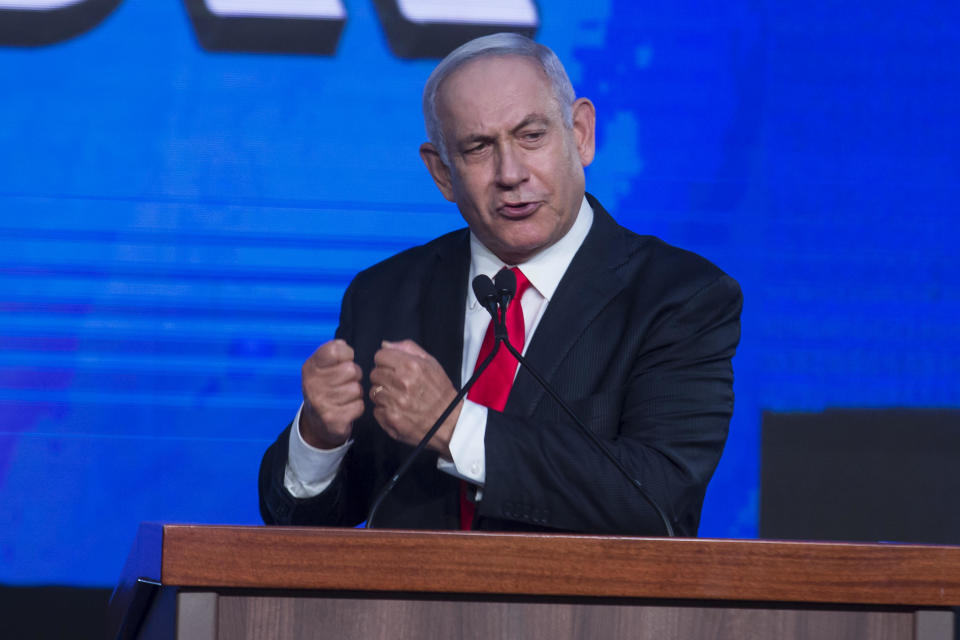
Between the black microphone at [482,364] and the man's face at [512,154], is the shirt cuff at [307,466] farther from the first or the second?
the man's face at [512,154]

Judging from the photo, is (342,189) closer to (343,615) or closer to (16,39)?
(16,39)

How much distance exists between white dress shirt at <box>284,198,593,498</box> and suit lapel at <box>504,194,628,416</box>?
0.10 feet

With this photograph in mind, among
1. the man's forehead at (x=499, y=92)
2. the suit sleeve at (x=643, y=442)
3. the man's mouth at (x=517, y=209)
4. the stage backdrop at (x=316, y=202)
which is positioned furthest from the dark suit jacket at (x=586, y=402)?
the stage backdrop at (x=316, y=202)

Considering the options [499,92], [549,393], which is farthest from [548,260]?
[549,393]

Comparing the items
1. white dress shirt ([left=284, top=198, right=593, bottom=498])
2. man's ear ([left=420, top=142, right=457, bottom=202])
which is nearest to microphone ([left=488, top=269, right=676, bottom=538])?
white dress shirt ([left=284, top=198, right=593, bottom=498])

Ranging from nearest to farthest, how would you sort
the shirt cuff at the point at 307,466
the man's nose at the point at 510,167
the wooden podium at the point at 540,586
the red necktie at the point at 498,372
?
the wooden podium at the point at 540,586 < the shirt cuff at the point at 307,466 < the red necktie at the point at 498,372 < the man's nose at the point at 510,167

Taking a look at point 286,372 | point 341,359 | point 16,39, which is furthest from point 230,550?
point 16,39

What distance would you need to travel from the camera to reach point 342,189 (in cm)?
245

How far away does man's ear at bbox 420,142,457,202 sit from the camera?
1953mm

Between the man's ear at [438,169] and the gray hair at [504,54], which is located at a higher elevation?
the gray hair at [504,54]

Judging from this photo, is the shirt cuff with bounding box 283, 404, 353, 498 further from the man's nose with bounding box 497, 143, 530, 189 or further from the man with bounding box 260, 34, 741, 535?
the man's nose with bounding box 497, 143, 530, 189

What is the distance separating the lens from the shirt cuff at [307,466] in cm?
156

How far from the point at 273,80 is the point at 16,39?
1.83ft

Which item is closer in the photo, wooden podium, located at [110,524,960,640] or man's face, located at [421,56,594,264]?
wooden podium, located at [110,524,960,640]
